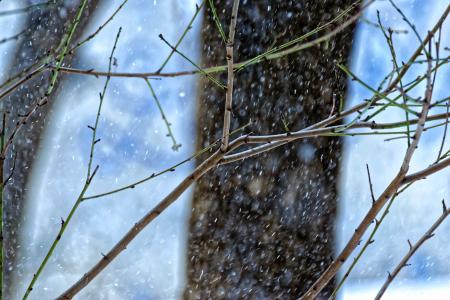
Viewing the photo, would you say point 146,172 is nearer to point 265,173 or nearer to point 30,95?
point 30,95

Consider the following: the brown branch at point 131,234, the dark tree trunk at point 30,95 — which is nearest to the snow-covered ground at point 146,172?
the dark tree trunk at point 30,95

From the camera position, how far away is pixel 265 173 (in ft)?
4.89

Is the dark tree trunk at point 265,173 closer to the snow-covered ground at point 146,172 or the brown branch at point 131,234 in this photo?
the brown branch at point 131,234

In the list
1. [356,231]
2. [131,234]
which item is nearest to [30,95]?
[131,234]

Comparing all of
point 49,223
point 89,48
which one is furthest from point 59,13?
point 49,223

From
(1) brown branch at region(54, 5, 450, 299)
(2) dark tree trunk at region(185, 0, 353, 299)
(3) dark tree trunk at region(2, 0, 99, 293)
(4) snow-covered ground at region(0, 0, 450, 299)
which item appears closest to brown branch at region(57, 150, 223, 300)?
(1) brown branch at region(54, 5, 450, 299)

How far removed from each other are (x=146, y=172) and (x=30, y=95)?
97 cm

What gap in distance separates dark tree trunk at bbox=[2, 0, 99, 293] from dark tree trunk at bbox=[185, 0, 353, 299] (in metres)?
0.77

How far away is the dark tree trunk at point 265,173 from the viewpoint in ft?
4.86

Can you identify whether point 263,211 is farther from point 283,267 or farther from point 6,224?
point 6,224

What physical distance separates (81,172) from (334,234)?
178 cm

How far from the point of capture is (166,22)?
10.3ft

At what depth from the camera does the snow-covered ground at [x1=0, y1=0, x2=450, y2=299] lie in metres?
3.00

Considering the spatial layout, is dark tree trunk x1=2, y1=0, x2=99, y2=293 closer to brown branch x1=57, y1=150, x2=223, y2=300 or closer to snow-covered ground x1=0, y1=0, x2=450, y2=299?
snow-covered ground x1=0, y1=0, x2=450, y2=299
